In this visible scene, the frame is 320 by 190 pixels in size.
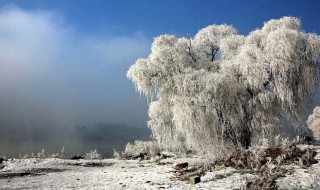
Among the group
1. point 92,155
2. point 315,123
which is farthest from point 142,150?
point 315,123

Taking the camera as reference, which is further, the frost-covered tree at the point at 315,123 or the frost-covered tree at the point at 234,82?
the frost-covered tree at the point at 315,123

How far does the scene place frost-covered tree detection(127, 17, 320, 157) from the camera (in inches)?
778

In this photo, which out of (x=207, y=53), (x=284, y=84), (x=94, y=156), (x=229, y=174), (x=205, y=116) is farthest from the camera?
(x=94, y=156)

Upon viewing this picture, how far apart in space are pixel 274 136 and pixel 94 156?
14299mm

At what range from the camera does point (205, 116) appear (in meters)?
19.5

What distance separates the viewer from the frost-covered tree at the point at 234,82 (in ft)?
64.8

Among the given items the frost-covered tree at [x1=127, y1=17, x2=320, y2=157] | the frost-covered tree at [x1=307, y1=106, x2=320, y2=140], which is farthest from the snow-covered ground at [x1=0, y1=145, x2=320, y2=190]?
the frost-covered tree at [x1=307, y1=106, x2=320, y2=140]

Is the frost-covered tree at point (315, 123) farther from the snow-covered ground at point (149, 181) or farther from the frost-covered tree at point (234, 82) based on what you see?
the snow-covered ground at point (149, 181)

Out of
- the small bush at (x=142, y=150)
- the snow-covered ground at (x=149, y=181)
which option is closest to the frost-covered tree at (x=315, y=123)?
the small bush at (x=142, y=150)

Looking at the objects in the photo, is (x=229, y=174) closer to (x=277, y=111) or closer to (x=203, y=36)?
(x=277, y=111)

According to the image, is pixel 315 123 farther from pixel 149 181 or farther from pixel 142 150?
pixel 149 181

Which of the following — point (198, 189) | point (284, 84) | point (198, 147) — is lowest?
point (198, 189)

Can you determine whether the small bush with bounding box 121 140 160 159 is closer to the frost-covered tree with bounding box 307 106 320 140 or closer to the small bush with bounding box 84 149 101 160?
the small bush with bounding box 84 149 101 160

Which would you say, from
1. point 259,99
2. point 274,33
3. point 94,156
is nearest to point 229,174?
point 259,99
